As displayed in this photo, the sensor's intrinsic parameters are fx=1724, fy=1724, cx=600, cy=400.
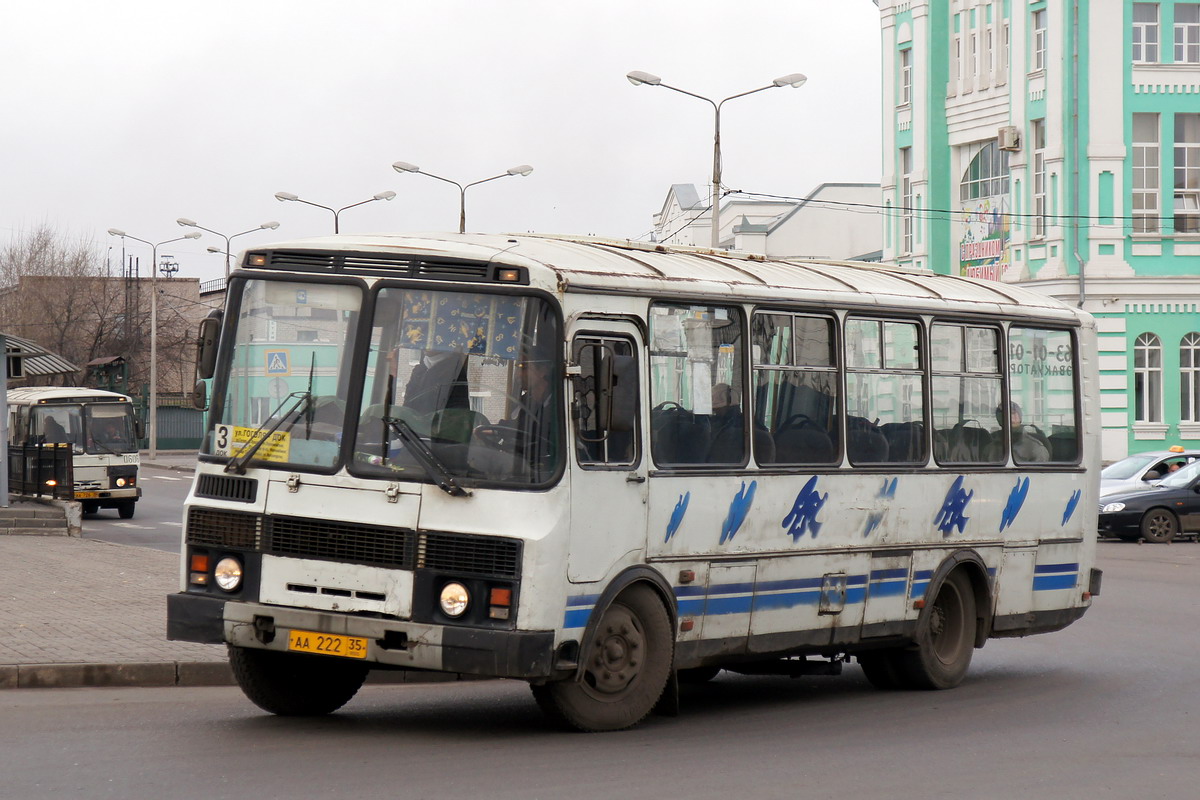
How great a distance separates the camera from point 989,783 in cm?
810

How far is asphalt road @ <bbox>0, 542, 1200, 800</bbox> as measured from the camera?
25.1 ft

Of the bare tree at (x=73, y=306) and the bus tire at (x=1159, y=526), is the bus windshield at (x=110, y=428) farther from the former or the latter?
the bare tree at (x=73, y=306)

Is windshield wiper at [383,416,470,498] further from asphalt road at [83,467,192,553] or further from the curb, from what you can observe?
asphalt road at [83,467,192,553]

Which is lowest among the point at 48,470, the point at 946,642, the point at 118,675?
the point at 118,675

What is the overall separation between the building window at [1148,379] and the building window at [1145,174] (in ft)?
9.99

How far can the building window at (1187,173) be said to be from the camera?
151 ft

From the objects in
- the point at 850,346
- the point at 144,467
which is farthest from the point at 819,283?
the point at 144,467

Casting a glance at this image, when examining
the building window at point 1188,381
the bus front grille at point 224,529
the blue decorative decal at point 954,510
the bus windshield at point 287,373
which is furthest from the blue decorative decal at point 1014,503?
the building window at point 1188,381

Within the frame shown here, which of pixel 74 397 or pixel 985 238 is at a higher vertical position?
pixel 985 238

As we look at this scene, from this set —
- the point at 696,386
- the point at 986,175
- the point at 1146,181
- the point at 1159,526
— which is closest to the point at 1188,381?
the point at 1146,181

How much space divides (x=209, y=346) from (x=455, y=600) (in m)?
2.11

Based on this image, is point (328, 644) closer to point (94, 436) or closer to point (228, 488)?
point (228, 488)

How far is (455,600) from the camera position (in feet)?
27.9

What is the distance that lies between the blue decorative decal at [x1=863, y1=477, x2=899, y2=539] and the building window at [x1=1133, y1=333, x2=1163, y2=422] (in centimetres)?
3726
